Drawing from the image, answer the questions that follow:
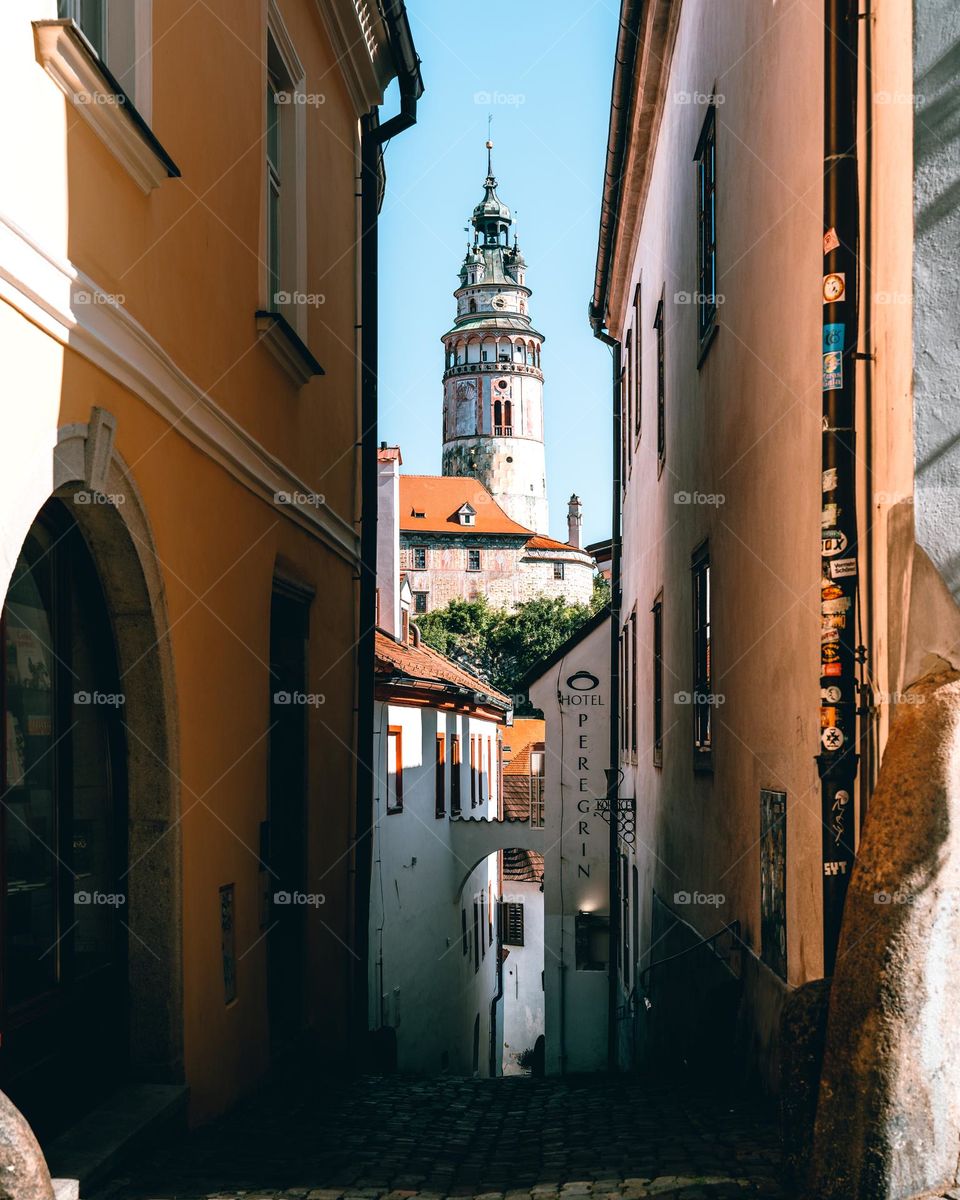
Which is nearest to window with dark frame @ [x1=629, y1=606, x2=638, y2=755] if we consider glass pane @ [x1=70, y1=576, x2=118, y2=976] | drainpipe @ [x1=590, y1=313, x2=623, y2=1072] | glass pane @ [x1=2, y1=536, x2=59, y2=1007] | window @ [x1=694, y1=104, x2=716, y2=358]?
drainpipe @ [x1=590, y1=313, x2=623, y2=1072]

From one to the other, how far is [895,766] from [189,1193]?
2.94 metres

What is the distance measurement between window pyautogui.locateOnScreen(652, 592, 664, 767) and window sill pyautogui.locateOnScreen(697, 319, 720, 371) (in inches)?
147

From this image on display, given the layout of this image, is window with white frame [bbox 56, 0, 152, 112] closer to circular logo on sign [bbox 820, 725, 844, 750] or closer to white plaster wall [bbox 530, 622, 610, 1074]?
circular logo on sign [bbox 820, 725, 844, 750]

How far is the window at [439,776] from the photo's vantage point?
956 inches

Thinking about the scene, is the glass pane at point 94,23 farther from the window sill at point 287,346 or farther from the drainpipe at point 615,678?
the drainpipe at point 615,678

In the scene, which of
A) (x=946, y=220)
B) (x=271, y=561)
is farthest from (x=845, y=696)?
(x=271, y=561)

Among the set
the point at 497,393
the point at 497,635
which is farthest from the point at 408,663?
the point at 497,393

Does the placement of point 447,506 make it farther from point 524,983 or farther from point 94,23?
point 94,23

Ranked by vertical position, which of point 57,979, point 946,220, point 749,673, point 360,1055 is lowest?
point 360,1055

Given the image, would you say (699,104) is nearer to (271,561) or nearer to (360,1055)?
(271,561)

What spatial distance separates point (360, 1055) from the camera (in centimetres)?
1162

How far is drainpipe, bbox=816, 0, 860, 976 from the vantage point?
5.47 meters

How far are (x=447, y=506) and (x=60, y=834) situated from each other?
329 ft

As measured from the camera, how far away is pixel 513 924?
46344 mm
